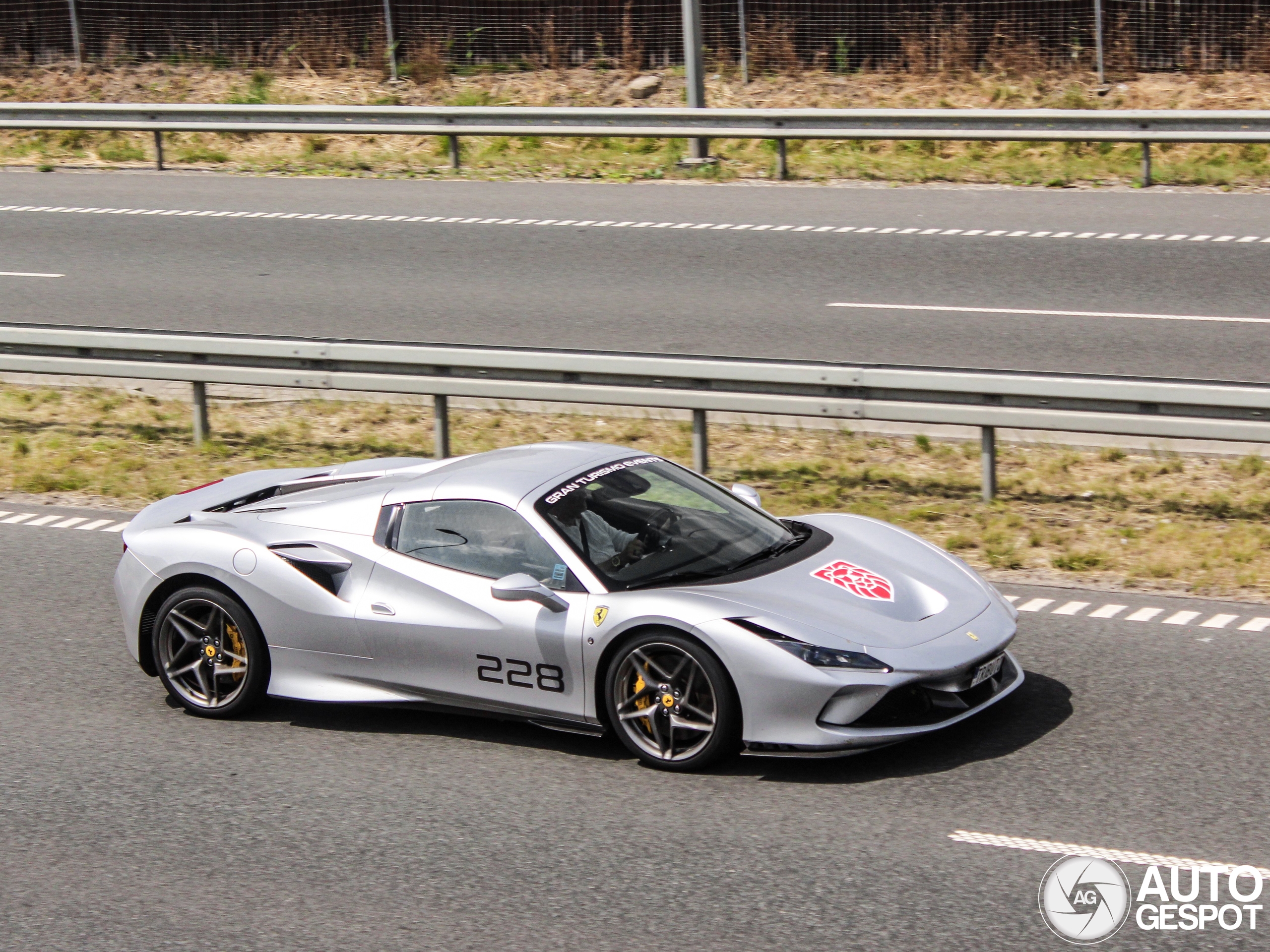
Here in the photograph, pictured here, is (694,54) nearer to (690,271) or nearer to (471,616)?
(690,271)

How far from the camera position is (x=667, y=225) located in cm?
1655

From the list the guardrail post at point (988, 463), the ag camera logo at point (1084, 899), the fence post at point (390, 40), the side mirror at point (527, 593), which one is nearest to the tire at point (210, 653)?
the side mirror at point (527, 593)

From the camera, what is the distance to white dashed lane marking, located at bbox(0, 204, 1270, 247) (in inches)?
596

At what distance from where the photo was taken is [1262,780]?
598 cm

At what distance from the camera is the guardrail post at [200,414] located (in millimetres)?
11508

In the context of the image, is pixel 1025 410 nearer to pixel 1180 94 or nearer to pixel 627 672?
pixel 627 672

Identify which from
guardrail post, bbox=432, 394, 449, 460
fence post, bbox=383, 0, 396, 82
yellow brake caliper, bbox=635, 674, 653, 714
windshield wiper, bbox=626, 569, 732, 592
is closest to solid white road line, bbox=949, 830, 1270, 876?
yellow brake caliper, bbox=635, 674, 653, 714

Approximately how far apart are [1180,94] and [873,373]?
553 inches

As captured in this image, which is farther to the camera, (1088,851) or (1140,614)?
(1140,614)

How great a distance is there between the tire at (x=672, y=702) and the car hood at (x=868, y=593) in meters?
0.29

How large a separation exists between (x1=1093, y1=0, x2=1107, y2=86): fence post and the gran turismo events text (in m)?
18.9

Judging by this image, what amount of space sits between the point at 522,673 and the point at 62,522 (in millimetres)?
4999

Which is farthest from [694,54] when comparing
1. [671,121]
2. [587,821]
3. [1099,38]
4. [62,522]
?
[587,821]

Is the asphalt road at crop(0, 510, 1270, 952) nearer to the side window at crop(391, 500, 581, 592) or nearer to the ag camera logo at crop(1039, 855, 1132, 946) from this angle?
the ag camera logo at crop(1039, 855, 1132, 946)
